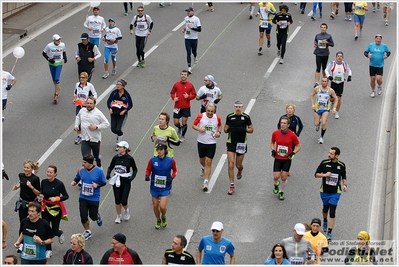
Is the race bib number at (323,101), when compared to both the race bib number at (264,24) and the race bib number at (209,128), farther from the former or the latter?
the race bib number at (264,24)

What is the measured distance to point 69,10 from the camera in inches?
1168

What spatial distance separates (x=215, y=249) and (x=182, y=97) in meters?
6.46

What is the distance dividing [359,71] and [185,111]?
6.80 m

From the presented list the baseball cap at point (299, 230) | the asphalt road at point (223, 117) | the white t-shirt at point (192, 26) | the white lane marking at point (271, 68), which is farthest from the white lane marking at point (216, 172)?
the white t-shirt at point (192, 26)

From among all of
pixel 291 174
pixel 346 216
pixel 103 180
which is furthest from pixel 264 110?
pixel 103 180

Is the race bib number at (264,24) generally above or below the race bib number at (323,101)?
below

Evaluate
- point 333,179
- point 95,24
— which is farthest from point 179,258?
point 95,24

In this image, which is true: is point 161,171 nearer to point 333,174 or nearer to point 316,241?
point 333,174

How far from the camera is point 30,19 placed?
28.0 metres

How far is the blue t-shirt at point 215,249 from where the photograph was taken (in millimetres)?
13297

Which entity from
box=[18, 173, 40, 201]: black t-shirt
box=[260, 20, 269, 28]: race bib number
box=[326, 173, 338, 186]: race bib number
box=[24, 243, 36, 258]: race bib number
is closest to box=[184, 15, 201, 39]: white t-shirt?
box=[260, 20, 269, 28]: race bib number

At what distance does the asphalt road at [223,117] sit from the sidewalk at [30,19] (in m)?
0.47

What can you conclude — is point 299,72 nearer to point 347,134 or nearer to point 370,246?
point 347,134

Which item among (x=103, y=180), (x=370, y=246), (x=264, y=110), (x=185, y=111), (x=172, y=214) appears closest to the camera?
(x=370, y=246)
